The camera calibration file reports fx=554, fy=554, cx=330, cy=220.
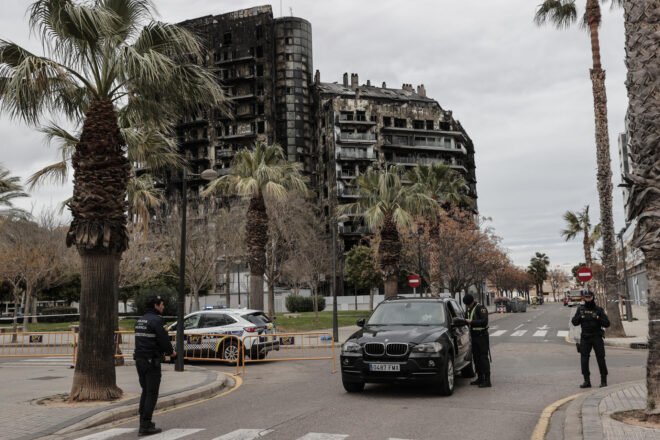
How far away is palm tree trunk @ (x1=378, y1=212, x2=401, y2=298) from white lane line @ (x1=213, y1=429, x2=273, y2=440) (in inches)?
829

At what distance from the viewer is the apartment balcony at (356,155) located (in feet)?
270

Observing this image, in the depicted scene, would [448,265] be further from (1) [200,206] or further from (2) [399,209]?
(1) [200,206]

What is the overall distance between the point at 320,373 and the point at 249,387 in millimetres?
2584

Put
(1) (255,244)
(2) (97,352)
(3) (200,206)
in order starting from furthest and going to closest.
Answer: (3) (200,206), (1) (255,244), (2) (97,352)

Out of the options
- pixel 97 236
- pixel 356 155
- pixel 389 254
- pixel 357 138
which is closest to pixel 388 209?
A: pixel 389 254

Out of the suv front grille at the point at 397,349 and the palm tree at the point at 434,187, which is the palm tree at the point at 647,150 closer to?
the suv front grille at the point at 397,349

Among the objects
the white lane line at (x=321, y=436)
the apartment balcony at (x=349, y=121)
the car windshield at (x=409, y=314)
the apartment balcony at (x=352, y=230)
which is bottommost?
the white lane line at (x=321, y=436)

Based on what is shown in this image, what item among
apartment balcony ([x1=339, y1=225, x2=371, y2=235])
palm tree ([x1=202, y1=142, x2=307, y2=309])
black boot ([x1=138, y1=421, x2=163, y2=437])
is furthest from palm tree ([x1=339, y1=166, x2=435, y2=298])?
apartment balcony ([x1=339, y1=225, x2=371, y2=235])

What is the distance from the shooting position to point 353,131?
3351 inches

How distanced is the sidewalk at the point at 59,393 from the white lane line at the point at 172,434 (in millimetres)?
1360

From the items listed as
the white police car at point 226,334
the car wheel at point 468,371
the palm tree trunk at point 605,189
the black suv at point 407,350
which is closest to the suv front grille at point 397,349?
the black suv at point 407,350

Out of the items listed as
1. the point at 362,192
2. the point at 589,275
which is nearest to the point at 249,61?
the point at 362,192

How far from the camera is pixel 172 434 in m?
7.14

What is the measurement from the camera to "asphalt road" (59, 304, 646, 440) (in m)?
7.02
